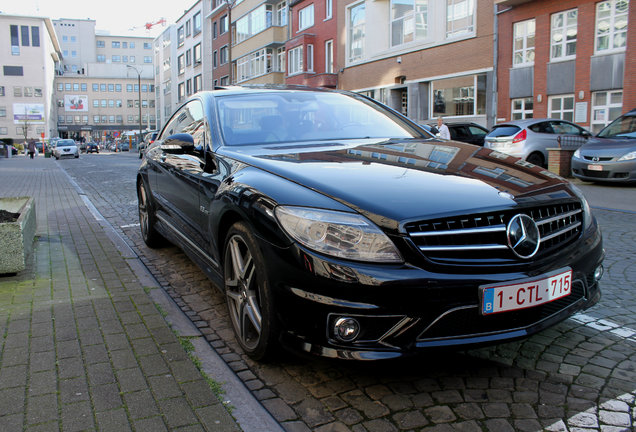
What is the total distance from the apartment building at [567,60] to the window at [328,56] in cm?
1492

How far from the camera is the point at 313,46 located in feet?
127

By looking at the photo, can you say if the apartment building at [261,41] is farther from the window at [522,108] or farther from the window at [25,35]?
the window at [25,35]

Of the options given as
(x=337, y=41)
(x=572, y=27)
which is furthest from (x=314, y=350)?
(x=337, y=41)

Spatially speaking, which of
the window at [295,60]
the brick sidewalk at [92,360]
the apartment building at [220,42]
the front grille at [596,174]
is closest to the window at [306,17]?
the window at [295,60]

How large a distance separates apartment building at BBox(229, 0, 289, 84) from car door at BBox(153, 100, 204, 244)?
3753cm

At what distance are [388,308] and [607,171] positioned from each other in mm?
11525

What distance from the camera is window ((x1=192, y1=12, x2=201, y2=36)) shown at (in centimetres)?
6549

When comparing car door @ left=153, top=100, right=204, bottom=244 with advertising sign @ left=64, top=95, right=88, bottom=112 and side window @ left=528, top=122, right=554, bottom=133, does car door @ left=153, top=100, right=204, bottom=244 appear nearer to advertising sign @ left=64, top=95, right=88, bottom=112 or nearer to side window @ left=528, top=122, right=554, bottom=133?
side window @ left=528, top=122, right=554, bottom=133

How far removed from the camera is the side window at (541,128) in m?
15.7

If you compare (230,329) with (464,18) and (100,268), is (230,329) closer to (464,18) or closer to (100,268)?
(100,268)

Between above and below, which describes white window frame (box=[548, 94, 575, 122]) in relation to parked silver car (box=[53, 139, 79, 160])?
above

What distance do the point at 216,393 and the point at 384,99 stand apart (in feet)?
101

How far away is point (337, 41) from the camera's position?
3606 centimetres

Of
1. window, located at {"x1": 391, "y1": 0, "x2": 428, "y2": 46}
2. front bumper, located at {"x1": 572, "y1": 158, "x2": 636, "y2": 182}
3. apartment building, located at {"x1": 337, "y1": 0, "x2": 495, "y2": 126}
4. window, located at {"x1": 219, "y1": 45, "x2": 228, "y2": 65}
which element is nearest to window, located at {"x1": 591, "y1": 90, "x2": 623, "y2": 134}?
apartment building, located at {"x1": 337, "y1": 0, "x2": 495, "y2": 126}
